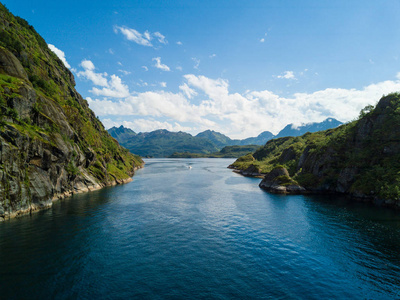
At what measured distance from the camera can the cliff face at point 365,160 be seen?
72750 mm

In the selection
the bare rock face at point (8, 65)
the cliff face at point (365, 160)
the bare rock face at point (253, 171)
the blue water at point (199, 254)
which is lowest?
the blue water at point (199, 254)

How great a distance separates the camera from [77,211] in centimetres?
5947

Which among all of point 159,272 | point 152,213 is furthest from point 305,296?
point 152,213

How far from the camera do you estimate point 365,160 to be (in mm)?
85500

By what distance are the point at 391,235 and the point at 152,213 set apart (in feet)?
186

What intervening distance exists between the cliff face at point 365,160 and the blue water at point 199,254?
1619cm

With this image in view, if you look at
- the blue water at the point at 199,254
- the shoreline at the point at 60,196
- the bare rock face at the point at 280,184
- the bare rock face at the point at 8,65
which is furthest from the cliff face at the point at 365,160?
the bare rock face at the point at 8,65

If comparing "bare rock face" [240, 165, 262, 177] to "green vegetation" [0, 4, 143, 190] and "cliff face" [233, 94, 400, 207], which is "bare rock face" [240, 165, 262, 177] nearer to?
"cliff face" [233, 94, 400, 207]

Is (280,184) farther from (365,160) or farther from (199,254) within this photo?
(199,254)

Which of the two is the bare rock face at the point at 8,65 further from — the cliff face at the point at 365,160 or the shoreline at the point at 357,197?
the cliff face at the point at 365,160

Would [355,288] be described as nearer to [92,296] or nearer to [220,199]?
[92,296]

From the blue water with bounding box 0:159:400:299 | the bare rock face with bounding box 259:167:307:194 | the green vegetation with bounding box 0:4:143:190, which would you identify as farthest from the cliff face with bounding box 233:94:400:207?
the green vegetation with bounding box 0:4:143:190

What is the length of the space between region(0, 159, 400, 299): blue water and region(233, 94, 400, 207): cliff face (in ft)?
53.1

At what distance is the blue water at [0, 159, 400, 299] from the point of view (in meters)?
25.9
